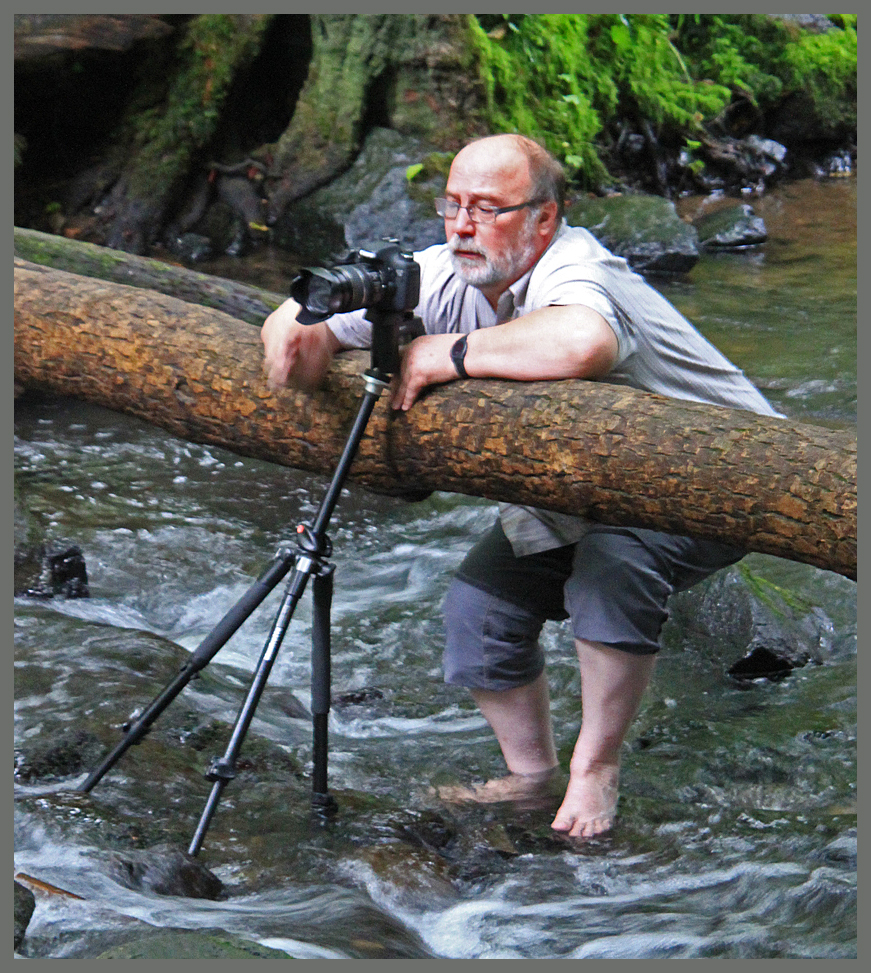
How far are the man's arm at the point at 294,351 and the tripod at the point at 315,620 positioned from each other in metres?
0.16

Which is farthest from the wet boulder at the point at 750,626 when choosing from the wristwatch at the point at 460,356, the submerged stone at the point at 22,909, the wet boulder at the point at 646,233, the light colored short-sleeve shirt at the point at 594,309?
the wet boulder at the point at 646,233

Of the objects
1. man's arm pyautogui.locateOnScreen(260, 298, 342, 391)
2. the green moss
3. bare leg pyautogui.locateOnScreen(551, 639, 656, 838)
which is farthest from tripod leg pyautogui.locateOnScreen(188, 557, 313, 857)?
the green moss

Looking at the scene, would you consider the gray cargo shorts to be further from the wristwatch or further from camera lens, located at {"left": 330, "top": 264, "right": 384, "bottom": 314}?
camera lens, located at {"left": 330, "top": 264, "right": 384, "bottom": 314}

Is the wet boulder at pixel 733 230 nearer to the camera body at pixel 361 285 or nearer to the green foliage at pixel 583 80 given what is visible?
the green foliage at pixel 583 80

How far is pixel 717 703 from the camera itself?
4.14 metres

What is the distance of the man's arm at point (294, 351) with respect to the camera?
2.81 m

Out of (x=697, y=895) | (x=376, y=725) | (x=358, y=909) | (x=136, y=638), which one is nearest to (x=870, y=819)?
(x=697, y=895)

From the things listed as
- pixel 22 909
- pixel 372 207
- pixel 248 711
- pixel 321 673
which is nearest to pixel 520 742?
pixel 321 673

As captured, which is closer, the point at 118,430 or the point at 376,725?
the point at 376,725

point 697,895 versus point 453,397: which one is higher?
point 453,397

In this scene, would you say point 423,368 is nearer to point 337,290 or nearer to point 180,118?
point 337,290

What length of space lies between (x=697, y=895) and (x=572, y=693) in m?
1.27

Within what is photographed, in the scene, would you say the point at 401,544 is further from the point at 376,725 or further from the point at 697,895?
the point at 697,895

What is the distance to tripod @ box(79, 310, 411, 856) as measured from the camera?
8.75ft
